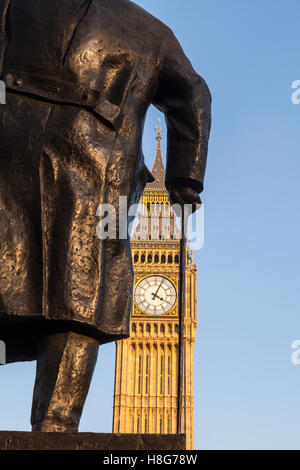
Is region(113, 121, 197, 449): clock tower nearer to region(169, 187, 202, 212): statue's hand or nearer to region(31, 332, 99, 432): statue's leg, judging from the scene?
region(169, 187, 202, 212): statue's hand

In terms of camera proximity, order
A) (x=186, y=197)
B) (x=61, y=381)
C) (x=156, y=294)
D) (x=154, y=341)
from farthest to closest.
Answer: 1. (x=154, y=341)
2. (x=156, y=294)
3. (x=186, y=197)
4. (x=61, y=381)

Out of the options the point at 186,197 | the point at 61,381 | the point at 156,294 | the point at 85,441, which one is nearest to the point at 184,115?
the point at 186,197

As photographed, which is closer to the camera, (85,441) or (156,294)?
(85,441)

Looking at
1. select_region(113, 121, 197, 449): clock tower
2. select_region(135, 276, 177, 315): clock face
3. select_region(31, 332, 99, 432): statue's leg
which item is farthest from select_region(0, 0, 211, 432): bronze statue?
select_region(135, 276, 177, 315): clock face

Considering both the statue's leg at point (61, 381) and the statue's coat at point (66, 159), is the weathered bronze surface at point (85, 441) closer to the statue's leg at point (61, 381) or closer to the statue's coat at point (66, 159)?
the statue's leg at point (61, 381)

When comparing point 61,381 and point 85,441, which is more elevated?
point 61,381

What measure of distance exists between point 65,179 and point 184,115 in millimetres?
719

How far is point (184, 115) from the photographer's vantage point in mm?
3289

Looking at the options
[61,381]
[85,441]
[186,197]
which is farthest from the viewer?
[186,197]

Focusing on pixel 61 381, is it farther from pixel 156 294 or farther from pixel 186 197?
pixel 156 294

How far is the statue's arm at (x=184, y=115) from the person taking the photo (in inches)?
128
